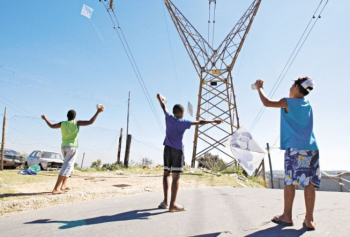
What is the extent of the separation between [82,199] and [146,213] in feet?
4.91

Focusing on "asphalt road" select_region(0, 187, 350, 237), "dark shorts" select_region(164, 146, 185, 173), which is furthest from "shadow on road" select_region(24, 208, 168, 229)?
"dark shorts" select_region(164, 146, 185, 173)

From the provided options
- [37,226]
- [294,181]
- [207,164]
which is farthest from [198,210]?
[207,164]

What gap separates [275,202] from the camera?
3576 millimetres

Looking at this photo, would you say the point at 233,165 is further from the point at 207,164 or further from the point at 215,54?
the point at 215,54

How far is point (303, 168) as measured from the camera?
233 centimetres

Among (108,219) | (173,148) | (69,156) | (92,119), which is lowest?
(108,219)

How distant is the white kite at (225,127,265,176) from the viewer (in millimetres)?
7422

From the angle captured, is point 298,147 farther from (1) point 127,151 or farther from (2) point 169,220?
(1) point 127,151

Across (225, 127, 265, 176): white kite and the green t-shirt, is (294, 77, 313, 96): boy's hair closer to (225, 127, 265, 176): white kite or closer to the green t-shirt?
the green t-shirt

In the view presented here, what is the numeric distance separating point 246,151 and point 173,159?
497 cm

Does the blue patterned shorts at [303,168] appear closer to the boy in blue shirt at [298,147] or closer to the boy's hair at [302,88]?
the boy in blue shirt at [298,147]

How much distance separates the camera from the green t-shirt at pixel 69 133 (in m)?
4.22

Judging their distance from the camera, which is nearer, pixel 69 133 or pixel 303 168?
pixel 303 168

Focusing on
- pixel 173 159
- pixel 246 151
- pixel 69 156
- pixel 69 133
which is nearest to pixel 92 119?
pixel 69 133
